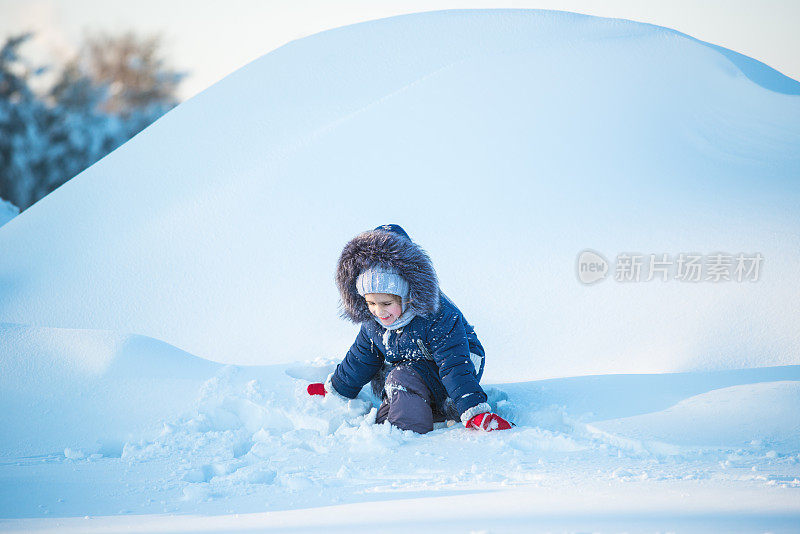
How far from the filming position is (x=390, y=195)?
3592 mm

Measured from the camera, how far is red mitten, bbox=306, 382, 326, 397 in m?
2.40

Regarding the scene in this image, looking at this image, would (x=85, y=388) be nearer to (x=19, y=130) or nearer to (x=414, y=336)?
(x=414, y=336)

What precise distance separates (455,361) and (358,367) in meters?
0.36

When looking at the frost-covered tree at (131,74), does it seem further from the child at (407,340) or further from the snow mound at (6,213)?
the child at (407,340)

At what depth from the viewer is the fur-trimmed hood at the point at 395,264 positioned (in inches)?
85.4

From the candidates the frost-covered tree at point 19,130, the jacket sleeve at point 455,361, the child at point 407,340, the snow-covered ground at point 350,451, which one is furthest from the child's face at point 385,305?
A: the frost-covered tree at point 19,130

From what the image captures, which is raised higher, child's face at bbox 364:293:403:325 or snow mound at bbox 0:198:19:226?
snow mound at bbox 0:198:19:226

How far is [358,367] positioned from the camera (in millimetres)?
2385

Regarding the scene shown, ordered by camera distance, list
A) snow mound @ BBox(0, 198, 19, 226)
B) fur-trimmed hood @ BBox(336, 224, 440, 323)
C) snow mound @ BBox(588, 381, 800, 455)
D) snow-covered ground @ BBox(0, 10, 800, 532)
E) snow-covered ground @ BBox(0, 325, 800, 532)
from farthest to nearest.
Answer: snow mound @ BBox(0, 198, 19, 226)
fur-trimmed hood @ BBox(336, 224, 440, 323)
snow mound @ BBox(588, 381, 800, 455)
snow-covered ground @ BBox(0, 10, 800, 532)
snow-covered ground @ BBox(0, 325, 800, 532)

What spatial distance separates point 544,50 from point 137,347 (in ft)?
9.53

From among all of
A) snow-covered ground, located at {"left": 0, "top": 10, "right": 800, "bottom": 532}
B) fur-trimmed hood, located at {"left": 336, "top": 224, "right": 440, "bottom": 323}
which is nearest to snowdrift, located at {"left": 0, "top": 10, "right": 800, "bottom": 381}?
snow-covered ground, located at {"left": 0, "top": 10, "right": 800, "bottom": 532}

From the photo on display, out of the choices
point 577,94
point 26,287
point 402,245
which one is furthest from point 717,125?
point 26,287

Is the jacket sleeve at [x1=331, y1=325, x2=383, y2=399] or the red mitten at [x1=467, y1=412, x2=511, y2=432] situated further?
the jacket sleeve at [x1=331, y1=325, x2=383, y2=399]

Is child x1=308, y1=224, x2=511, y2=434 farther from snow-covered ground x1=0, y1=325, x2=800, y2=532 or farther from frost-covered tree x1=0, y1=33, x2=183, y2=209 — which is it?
frost-covered tree x1=0, y1=33, x2=183, y2=209
